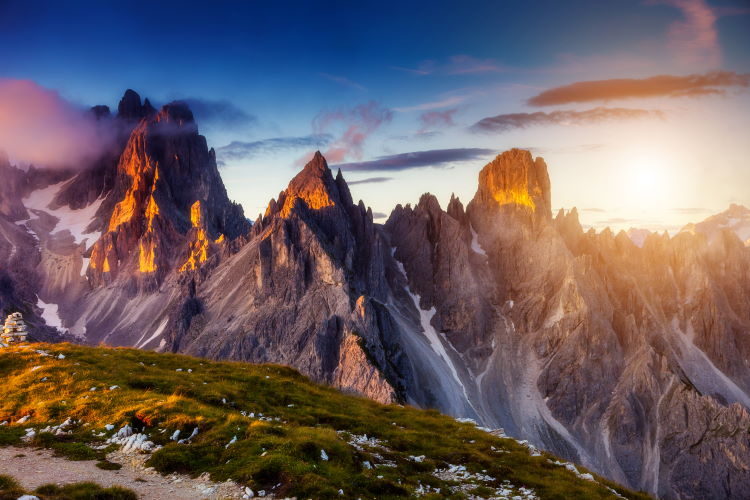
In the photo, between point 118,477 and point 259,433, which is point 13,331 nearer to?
point 118,477

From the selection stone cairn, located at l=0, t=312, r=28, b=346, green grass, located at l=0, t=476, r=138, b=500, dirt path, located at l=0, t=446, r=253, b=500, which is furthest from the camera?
stone cairn, located at l=0, t=312, r=28, b=346

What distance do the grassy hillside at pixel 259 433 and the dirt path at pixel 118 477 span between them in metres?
0.57

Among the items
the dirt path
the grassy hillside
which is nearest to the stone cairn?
the grassy hillside

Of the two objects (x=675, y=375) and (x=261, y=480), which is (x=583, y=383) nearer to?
(x=675, y=375)

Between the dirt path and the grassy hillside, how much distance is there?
0.57 metres

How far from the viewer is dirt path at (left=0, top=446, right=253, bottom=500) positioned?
18.4m

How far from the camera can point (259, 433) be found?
2277cm

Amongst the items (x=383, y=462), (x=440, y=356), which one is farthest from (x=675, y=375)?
(x=383, y=462)

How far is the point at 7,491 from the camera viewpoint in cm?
1606

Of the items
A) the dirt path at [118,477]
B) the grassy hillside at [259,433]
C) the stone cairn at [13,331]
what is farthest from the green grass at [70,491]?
the stone cairn at [13,331]

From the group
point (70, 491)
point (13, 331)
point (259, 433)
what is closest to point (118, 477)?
point (70, 491)

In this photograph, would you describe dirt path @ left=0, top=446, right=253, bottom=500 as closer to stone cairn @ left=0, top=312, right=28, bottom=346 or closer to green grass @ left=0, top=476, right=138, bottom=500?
green grass @ left=0, top=476, right=138, bottom=500

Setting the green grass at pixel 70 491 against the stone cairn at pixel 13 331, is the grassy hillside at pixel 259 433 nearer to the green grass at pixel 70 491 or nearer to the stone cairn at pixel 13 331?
the green grass at pixel 70 491

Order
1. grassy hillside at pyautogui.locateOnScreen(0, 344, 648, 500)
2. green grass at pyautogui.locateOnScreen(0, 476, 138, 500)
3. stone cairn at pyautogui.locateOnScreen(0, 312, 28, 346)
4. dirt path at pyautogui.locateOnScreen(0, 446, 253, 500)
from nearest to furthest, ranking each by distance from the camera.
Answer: green grass at pyautogui.locateOnScreen(0, 476, 138, 500), dirt path at pyautogui.locateOnScreen(0, 446, 253, 500), grassy hillside at pyautogui.locateOnScreen(0, 344, 648, 500), stone cairn at pyautogui.locateOnScreen(0, 312, 28, 346)
